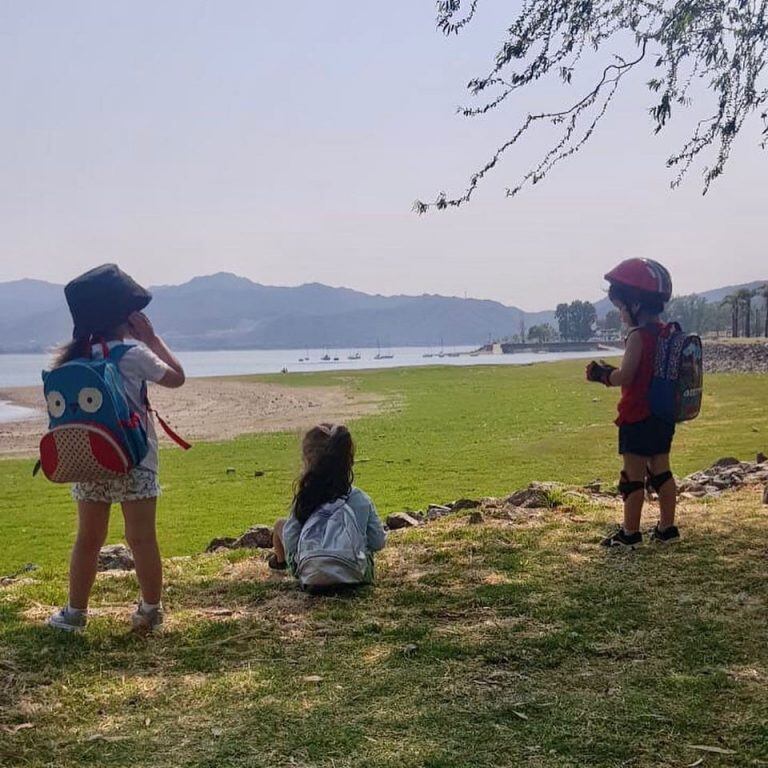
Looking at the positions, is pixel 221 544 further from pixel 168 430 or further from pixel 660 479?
pixel 660 479

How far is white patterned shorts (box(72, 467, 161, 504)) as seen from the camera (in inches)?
177

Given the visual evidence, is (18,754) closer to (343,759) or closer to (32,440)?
(343,759)

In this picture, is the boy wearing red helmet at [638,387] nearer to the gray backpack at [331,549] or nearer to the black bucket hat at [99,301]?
the gray backpack at [331,549]

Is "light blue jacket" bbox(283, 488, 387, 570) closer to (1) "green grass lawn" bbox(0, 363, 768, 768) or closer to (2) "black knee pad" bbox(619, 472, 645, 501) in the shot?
(1) "green grass lawn" bbox(0, 363, 768, 768)

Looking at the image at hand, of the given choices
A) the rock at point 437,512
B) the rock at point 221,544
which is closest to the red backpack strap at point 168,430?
the rock at point 221,544

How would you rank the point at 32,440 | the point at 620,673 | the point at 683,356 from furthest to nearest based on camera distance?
the point at 32,440
the point at 683,356
the point at 620,673

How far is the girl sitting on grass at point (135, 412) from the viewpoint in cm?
449

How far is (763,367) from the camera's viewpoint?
1821 inches

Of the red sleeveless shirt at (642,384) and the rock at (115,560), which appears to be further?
the rock at (115,560)

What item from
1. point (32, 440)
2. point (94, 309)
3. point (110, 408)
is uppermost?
point (94, 309)

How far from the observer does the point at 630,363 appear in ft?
19.6

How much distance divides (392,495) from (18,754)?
9.54 m

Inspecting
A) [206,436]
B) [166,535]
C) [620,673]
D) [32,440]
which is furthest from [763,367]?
[620,673]

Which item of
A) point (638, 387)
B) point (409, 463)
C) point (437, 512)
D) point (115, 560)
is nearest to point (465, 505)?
point (437, 512)
